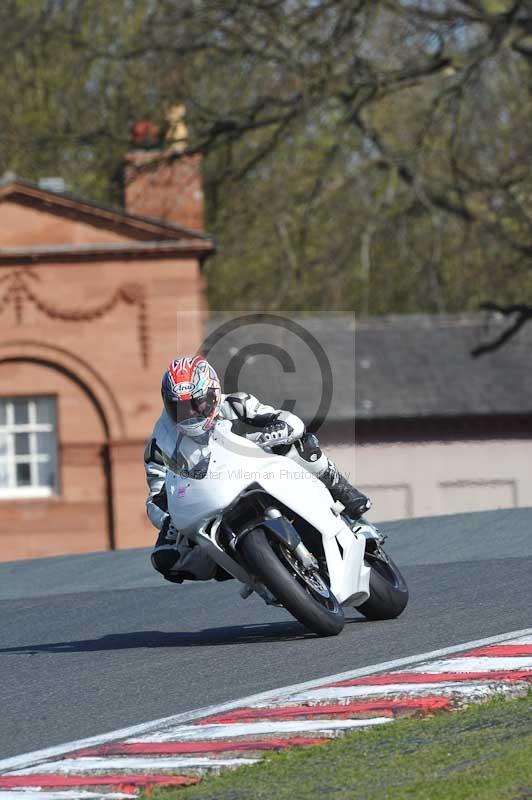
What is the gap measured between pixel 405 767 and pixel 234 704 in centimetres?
138

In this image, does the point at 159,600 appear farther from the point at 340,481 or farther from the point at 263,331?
the point at 263,331

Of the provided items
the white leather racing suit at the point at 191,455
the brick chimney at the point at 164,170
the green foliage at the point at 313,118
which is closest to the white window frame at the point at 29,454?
the green foliage at the point at 313,118

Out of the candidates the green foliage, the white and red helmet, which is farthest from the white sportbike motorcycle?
the green foliage

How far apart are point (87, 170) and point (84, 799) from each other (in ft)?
68.0

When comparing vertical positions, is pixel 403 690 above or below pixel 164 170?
below

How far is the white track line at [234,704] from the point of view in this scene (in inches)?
235

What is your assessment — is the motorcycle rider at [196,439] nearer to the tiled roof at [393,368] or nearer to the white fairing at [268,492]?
the white fairing at [268,492]

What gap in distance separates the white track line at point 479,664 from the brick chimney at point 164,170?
17193 millimetres

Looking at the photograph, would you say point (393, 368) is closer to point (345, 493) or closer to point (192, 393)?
point (345, 493)

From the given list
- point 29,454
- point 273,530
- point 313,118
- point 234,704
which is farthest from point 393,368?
point 234,704

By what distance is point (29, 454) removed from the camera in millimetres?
32281

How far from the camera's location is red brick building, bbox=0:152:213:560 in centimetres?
3102

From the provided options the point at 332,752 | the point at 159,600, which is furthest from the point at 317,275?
the point at 332,752

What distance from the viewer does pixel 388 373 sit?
47.5m
